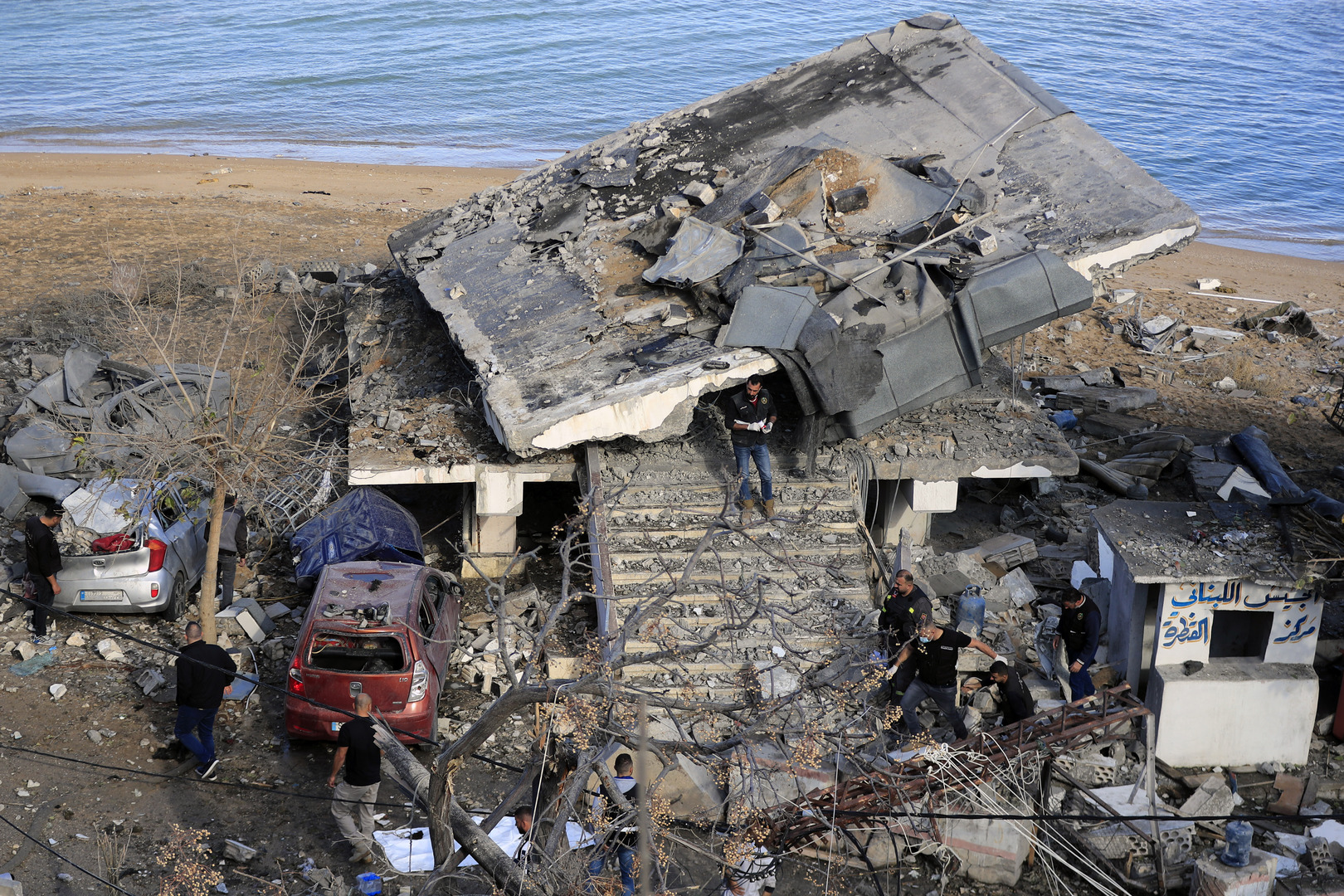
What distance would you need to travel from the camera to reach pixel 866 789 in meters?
8.53

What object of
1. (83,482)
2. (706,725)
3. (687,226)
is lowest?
(706,725)

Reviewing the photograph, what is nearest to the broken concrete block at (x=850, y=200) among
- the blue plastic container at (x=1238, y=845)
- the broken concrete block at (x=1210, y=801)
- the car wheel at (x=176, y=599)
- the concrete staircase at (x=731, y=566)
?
the concrete staircase at (x=731, y=566)

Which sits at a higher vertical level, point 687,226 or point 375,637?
point 687,226

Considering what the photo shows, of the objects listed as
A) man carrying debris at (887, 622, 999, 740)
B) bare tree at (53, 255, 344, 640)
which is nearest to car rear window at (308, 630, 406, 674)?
bare tree at (53, 255, 344, 640)

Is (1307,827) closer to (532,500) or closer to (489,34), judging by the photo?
(532,500)

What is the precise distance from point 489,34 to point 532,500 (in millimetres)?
44542

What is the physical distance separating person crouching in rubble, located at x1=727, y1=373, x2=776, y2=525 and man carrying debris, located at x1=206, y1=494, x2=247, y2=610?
5.94 m

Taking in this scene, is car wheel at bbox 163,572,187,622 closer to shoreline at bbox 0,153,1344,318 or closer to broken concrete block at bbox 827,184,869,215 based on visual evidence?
broken concrete block at bbox 827,184,869,215

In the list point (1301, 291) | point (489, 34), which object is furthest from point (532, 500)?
point (489, 34)

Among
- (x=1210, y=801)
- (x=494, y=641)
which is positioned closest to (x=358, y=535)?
(x=494, y=641)

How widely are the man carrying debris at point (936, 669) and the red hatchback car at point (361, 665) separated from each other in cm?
423

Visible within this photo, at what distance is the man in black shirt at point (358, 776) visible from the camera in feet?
28.1

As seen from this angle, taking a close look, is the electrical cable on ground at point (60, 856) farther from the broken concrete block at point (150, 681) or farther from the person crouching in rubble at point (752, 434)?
the person crouching in rubble at point (752, 434)

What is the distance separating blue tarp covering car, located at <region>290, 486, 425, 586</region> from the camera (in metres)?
12.4
